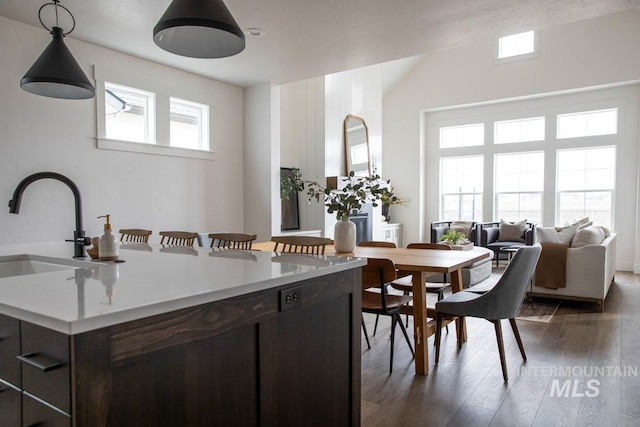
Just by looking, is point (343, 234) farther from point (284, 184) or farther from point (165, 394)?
point (284, 184)

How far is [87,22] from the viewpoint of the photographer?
3.57m

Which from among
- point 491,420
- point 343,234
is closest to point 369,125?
point 343,234

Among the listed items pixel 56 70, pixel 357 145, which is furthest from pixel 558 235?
pixel 56 70

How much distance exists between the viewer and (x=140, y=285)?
1218 millimetres

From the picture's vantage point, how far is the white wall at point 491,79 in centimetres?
687

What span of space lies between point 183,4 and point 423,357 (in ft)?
7.83

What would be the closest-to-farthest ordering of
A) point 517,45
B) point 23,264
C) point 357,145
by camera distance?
point 23,264, point 357,145, point 517,45

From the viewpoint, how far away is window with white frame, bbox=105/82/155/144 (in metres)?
4.30

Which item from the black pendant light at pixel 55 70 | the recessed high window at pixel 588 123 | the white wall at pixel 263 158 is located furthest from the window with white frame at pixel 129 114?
the recessed high window at pixel 588 123

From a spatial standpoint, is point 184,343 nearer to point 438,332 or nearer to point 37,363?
point 37,363

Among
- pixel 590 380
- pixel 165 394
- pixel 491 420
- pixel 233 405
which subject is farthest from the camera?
pixel 590 380

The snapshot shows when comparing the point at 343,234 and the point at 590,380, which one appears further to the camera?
the point at 343,234

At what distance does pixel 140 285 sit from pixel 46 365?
0.35 m

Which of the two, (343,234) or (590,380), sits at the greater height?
(343,234)
